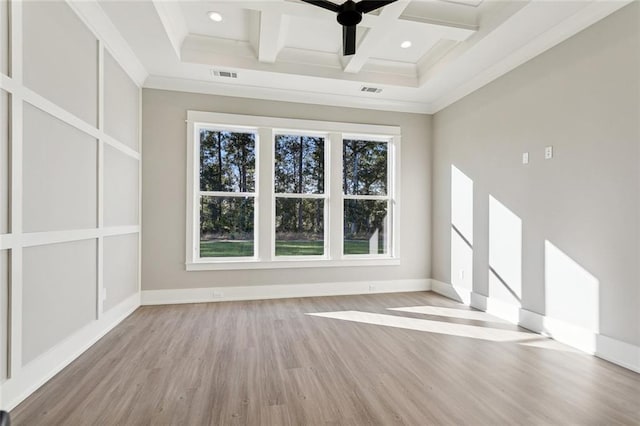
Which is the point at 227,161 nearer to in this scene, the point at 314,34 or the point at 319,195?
the point at 319,195

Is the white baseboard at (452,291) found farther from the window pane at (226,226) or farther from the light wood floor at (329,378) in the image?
the window pane at (226,226)

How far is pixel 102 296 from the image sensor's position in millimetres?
3217

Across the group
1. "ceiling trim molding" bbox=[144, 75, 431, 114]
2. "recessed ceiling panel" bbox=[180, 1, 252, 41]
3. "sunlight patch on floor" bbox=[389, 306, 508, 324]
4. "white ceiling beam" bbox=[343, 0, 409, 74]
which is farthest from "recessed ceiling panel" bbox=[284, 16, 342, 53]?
"sunlight patch on floor" bbox=[389, 306, 508, 324]

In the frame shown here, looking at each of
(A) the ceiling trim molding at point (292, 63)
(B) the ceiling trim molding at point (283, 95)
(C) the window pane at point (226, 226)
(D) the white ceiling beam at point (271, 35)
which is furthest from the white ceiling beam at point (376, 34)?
(C) the window pane at point (226, 226)

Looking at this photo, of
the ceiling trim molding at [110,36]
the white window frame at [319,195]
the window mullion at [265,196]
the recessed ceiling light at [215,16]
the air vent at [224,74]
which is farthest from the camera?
the white window frame at [319,195]

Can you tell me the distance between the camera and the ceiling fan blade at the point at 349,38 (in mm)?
2916

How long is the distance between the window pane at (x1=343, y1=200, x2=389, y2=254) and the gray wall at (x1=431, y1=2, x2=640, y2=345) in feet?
4.72

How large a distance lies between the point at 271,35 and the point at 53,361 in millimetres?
3480

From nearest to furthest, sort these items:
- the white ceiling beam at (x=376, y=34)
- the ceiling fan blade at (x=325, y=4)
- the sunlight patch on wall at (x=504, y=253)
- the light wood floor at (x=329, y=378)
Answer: the light wood floor at (x=329, y=378) < the ceiling fan blade at (x=325, y=4) < the white ceiling beam at (x=376, y=34) < the sunlight patch on wall at (x=504, y=253)

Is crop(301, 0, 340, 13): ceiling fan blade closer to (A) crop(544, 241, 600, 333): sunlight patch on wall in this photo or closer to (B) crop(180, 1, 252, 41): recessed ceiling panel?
(B) crop(180, 1, 252, 41): recessed ceiling panel

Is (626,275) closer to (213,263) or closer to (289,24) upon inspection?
(289,24)

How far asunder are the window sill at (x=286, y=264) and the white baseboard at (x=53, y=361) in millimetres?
1204

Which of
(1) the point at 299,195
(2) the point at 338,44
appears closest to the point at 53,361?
(1) the point at 299,195

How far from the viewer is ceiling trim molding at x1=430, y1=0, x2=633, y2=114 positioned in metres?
2.80
